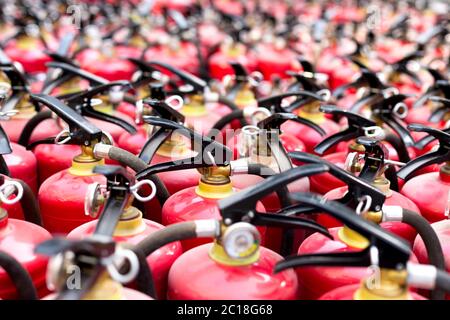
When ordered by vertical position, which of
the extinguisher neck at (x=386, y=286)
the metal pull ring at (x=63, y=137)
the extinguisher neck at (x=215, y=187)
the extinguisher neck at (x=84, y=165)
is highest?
the metal pull ring at (x=63, y=137)

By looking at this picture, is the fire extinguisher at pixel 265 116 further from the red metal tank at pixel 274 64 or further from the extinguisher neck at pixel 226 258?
the red metal tank at pixel 274 64

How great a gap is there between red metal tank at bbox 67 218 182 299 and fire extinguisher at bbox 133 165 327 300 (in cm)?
4

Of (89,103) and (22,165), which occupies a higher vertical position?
(89,103)

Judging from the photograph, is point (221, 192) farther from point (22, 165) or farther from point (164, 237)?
point (22, 165)

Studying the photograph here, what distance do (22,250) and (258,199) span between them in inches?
11.6

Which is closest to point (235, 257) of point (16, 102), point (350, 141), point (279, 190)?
point (279, 190)

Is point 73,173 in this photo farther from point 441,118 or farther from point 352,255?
point 441,118

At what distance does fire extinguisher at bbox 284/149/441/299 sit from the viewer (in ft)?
2.23

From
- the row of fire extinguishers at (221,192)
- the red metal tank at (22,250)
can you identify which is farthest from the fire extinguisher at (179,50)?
the red metal tank at (22,250)

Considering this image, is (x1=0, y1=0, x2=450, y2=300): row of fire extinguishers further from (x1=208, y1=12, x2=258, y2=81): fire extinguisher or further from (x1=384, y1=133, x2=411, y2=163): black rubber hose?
(x1=208, y1=12, x2=258, y2=81): fire extinguisher

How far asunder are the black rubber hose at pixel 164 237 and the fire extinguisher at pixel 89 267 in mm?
69

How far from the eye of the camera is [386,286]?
585 mm

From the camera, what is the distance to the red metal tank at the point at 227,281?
62 centimetres

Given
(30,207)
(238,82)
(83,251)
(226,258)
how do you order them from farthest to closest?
(238,82) < (30,207) < (226,258) < (83,251)
